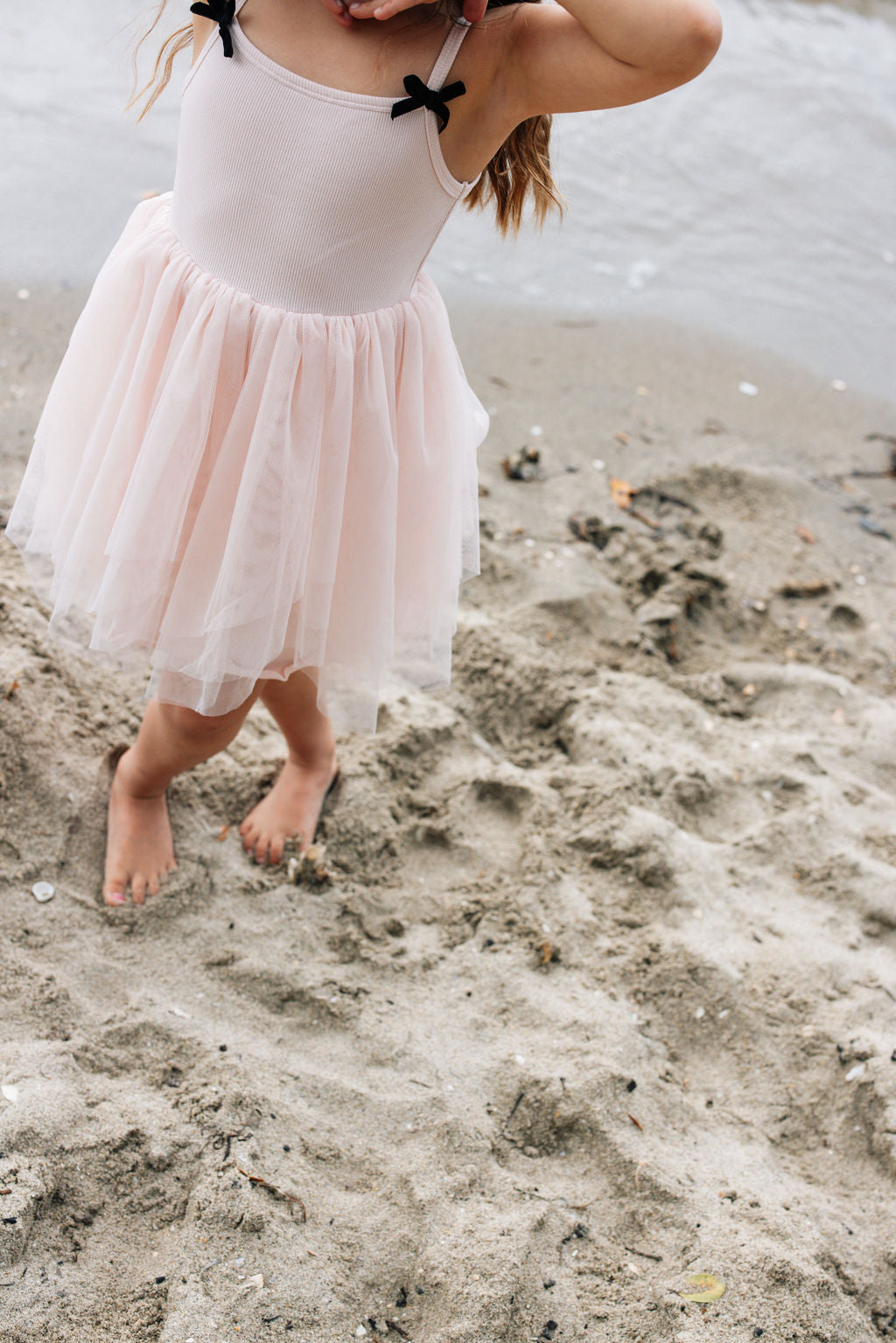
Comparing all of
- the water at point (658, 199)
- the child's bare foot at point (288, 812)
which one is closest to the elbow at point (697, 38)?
the child's bare foot at point (288, 812)

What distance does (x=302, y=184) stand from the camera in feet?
4.55

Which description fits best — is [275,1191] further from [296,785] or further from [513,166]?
[513,166]

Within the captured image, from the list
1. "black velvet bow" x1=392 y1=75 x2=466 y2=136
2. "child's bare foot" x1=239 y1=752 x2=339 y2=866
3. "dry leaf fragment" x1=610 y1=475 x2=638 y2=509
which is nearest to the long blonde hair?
"black velvet bow" x1=392 y1=75 x2=466 y2=136

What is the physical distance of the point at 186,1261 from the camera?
1.43 metres

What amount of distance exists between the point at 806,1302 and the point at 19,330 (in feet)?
10.9

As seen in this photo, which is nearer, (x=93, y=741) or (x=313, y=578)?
(x=313, y=578)

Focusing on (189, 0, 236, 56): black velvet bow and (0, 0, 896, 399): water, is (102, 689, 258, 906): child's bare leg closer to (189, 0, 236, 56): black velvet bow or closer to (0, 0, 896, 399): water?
(189, 0, 236, 56): black velvet bow

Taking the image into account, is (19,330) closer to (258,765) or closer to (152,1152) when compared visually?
(258,765)

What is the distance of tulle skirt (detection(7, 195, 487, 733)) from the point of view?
4.84 ft

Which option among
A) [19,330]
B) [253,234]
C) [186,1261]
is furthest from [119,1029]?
[19,330]

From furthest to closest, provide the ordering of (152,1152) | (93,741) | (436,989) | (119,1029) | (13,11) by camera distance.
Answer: (13,11) < (93,741) < (436,989) < (119,1029) < (152,1152)

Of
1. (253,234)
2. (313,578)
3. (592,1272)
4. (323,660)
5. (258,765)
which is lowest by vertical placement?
(258,765)

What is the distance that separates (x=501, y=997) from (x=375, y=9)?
1.61 meters

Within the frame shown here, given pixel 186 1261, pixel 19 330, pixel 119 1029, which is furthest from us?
pixel 19 330
